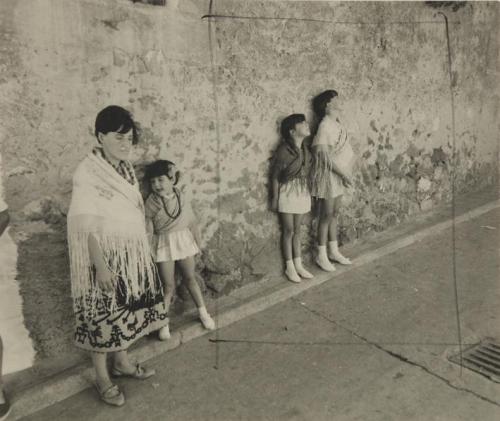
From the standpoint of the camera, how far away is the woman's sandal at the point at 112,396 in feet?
9.14

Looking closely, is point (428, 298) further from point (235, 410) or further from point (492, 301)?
point (235, 410)

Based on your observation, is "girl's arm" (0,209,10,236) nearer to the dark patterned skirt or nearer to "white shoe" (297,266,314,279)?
the dark patterned skirt

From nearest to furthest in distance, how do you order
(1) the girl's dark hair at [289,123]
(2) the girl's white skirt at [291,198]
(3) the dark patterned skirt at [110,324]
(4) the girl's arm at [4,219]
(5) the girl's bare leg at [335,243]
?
(4) the girl's arm at [4,219] → (3) the dark patterned skirt at [110,324] → (1) the girl's dark hair at [289,123] → (2) the girl's white skirt at [291,198] → (5) the girl's bare leg at [335,243]

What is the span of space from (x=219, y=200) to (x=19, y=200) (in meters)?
1.46

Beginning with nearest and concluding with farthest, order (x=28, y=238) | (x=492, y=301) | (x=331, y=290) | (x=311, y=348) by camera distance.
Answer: (x=28, y=238) → (x=311, y=348) → (x=492, y=301) → (x=331, y=290)

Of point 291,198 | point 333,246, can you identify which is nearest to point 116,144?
point 291,198

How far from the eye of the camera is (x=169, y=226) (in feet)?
10.7

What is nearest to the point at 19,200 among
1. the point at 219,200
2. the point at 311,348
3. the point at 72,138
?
the point at 72,138

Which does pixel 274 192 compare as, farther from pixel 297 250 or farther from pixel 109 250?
pixel 109 250

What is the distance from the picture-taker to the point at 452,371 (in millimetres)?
2994

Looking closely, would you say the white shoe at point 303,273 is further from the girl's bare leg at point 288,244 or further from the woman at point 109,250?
the woman at point 109,250

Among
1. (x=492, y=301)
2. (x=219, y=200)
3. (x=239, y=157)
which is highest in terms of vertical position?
(x=239, y=157)

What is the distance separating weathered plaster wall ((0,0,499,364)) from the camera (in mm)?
2865

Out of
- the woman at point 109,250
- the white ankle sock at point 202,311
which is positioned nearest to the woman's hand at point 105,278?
the woman at point 109,250
